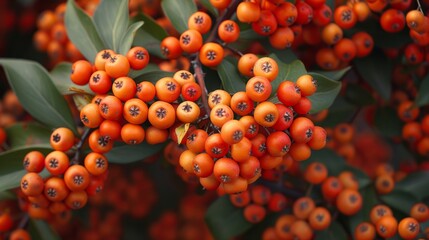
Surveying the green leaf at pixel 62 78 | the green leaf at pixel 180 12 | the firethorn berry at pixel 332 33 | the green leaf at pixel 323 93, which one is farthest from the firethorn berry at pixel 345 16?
the green leaf at pixel 62 78

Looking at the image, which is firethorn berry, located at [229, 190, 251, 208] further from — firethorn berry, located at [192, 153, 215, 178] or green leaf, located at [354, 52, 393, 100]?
green leaf, located at [354, 52, 393, 100]

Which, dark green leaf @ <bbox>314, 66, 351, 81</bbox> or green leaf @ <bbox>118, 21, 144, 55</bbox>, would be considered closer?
green leaf @ <bbox>118, 21, 144, 55</bbox>

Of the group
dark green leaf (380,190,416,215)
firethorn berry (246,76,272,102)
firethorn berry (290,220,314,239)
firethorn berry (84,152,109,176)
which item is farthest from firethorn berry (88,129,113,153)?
dark green leaf (380,190,416,215)

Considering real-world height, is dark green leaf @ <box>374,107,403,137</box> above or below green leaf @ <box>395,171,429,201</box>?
above

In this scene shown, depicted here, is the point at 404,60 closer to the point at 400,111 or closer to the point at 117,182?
the point at 400,111

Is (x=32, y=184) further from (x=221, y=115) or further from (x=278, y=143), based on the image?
(x=278, y=143)

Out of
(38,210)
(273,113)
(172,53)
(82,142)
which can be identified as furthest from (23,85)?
(273,113)
